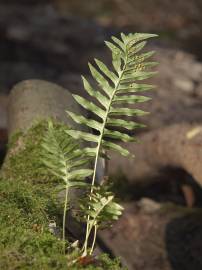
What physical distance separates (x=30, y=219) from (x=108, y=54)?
310 inches

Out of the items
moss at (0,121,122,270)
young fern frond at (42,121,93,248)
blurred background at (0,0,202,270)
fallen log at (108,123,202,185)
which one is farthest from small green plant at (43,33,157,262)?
fallen log at (108,123,202,185)

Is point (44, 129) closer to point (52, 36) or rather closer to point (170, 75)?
point (170, 75)

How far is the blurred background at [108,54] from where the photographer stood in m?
7.02

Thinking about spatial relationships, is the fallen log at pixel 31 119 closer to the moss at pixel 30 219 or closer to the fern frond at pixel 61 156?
the moss at pixel 30 219

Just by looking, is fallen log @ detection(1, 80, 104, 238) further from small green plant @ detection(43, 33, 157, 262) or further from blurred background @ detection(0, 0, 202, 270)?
small green plant @ detection(43, 33, 157, 262)

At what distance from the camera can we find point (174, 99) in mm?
9234

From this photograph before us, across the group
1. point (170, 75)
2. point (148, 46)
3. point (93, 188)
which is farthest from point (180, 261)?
point (148, 46)

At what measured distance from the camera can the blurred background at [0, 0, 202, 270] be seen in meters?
7.02

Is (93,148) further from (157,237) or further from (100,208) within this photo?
(157,237)

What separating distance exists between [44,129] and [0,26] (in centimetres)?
758

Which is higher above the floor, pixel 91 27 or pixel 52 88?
pixel 91 27

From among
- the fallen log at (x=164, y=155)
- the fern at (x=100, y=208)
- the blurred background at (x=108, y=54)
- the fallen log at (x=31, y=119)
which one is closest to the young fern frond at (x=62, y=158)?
the fern at (x=100, y=208)

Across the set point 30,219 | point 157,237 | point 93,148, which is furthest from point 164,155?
point 30,219

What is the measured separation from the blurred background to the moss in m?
1.29
